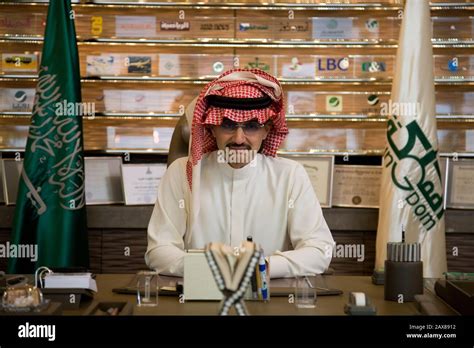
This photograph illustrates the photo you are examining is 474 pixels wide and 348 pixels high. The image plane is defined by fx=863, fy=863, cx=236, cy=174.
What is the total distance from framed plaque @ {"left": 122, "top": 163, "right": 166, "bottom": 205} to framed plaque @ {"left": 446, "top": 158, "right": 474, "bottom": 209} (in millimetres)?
1990

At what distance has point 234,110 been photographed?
131 inches

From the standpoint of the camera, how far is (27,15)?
20.4ft

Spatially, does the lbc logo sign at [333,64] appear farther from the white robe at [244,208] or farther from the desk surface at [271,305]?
the desk surface at [271,305]

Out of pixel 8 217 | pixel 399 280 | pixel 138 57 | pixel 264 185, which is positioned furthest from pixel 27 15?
pixel 399 280

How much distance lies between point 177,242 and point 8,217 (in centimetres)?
287

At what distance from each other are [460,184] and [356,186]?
2.35 feet

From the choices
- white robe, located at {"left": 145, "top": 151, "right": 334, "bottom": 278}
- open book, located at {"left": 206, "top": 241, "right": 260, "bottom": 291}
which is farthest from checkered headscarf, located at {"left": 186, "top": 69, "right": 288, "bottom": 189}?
open book, located at {"left": 206, "top": 241, "right": 260, "bottom": 291}

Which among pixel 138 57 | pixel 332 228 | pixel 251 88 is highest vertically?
pixel 138 57
